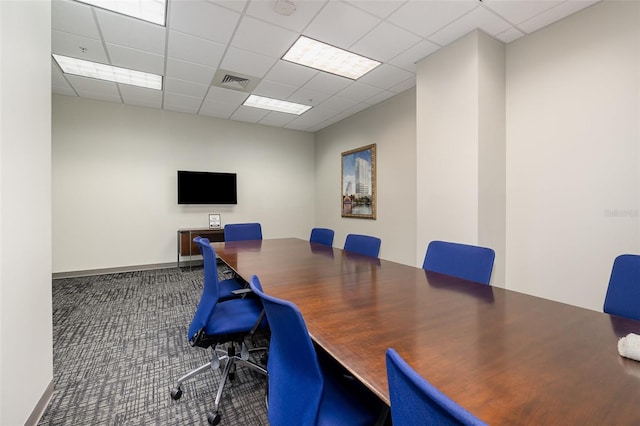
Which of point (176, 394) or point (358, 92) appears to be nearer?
point (176, 394)

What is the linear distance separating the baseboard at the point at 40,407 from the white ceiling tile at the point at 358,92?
4390 millimetres

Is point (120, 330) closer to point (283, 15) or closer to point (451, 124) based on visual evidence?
point (283, 15)

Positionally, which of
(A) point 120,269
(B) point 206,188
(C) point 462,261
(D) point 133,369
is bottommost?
(D) point 133,369

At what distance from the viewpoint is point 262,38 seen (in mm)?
2898

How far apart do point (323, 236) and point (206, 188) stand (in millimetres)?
3201

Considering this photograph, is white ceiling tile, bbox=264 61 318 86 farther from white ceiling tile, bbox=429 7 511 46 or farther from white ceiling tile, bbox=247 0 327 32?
white ceiling tile, bbox=429 7 511 46

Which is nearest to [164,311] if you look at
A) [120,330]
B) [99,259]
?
[120,330]

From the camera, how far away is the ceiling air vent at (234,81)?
12.2 ft

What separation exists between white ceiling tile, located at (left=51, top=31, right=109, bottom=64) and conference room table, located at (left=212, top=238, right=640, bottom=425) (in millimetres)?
3419

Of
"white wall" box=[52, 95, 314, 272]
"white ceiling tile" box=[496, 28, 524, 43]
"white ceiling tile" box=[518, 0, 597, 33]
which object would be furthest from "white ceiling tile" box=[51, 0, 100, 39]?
"white ceiling tile" box=[518, 0, 597, 33]

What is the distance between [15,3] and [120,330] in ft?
8.82

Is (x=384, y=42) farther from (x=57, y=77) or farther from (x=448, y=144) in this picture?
(x=57, y=77)

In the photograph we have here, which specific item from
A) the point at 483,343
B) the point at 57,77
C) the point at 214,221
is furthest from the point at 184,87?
the point at 483,343

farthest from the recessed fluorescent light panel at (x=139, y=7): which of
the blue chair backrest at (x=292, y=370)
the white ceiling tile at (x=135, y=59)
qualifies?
the blue chair backrest at (x=292, y=370)
